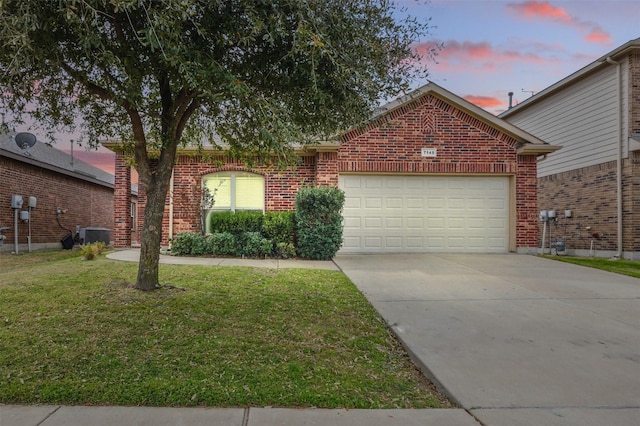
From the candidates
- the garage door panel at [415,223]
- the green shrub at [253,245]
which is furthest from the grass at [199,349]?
the garage door panel at [415,223]

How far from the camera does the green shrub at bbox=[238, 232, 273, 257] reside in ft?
32.2

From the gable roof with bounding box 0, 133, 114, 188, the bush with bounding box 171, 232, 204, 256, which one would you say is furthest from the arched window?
the gable roof with bounding box 0, 133, 114, 188

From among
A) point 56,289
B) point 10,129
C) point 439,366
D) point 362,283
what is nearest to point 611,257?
point 362,283

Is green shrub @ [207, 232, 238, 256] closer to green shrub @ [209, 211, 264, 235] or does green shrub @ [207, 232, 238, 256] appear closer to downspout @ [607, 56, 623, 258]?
green shrub @ [209, 211, 264, 235]

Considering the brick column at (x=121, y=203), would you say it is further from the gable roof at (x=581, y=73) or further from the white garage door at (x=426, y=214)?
the gable roof at (x=581, y=73)

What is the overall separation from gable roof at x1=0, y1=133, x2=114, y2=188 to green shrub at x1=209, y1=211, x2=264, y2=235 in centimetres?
628

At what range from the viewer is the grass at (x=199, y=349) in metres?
2.98

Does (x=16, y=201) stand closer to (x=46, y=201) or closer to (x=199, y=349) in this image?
(x=46, y=201)

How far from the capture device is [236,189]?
11.3 metres

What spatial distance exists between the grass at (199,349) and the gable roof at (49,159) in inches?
362

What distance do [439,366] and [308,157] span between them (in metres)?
8.61

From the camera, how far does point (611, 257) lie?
11.9 metres

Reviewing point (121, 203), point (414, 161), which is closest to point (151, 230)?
point (121, 203)

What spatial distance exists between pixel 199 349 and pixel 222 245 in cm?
635
